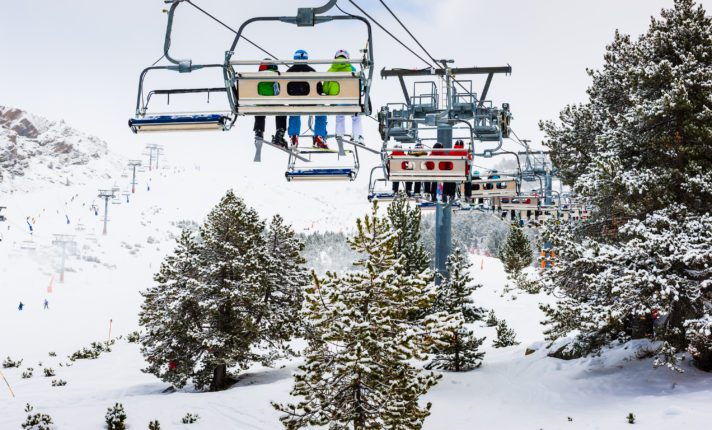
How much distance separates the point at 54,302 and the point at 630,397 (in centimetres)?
6192

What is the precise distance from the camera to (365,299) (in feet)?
34.0

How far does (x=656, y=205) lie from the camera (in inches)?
579

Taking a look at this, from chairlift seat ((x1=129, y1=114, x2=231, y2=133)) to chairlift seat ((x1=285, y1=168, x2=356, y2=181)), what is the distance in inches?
158

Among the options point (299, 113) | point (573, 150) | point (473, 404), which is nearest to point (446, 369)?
point (473, 404)

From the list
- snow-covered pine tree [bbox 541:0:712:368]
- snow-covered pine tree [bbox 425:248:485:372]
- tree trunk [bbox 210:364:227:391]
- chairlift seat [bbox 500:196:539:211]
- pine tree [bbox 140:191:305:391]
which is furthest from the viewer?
chairlift seat [bbox 500:196:539:211]

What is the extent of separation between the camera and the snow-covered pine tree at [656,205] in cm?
1323

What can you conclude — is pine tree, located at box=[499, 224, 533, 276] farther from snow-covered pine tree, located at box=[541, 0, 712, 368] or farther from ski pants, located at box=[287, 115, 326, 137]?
ski pants, located at box=[287, 115, 326, 137]

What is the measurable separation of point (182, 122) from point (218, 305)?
14.0 meters

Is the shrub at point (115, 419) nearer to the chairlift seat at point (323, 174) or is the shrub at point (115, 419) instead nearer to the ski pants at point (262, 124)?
the chairlift seat at point (323, 174)

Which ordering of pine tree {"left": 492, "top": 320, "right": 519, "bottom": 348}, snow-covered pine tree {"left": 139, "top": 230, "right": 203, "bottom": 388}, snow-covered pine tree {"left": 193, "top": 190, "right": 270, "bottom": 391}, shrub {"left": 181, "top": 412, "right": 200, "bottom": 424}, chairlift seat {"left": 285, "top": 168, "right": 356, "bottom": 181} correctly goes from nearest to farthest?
chairlift seat {"left": 285, "top": 168, "right": 356, "bottom": 181}
shrub {"left": 181, "top": 412, "right": 200, "bottom": 424}
snow-covered pine tree {"left": 193, "top": 190, "right": 270, "bottom": 391}
snow-covered pine tree {"left": 139, "top": 230, "right": 203, "bottom": 388}
pine tree {"left": 492, "top": 320, "right": 519, "bottom": 348}

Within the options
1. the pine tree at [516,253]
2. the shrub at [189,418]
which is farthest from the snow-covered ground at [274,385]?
the pine tree at [516,253]

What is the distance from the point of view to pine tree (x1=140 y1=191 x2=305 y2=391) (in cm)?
2106

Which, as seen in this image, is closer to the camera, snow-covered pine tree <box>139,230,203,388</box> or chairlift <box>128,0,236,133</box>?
chairlift <box>128,0,236,133</box>

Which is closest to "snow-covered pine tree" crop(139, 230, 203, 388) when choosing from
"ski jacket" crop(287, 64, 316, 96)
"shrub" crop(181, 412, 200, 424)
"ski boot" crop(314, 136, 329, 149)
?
"shrub" crop(181, 412, 200, 424)
